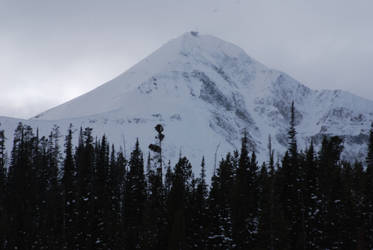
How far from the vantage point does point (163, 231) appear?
5359cm

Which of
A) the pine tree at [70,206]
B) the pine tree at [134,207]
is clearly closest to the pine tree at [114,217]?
the pine tree at [134,207]

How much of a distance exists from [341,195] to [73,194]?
106 feet

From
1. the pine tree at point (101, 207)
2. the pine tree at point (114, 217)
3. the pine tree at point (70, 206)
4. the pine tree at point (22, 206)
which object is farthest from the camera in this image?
the pine tree at point (70, 206)

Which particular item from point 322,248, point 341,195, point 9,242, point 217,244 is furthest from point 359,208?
point 9,242

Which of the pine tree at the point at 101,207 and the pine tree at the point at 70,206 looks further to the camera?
the pine tree at the point at 70,206

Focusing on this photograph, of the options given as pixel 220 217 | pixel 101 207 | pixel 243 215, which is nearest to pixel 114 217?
pixel 101 207

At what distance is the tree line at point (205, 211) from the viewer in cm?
5084

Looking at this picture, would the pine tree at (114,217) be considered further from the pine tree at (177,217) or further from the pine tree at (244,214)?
the pine tree at (244,214)

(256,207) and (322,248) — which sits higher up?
(256,207)

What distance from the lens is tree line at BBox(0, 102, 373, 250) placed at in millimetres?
50844

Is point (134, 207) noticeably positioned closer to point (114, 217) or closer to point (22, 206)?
point (114, 217)

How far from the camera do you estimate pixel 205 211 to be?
57000 millimetres

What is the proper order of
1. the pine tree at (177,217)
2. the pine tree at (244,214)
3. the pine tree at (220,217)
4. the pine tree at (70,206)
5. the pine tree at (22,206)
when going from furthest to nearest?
the pine tree at (70,206) < the pine tree at (22,206) < the pine tree at (220,217) < the pine tree at (244,214) < the pine tree at (177,217)

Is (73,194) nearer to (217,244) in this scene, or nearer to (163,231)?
(163,231)
